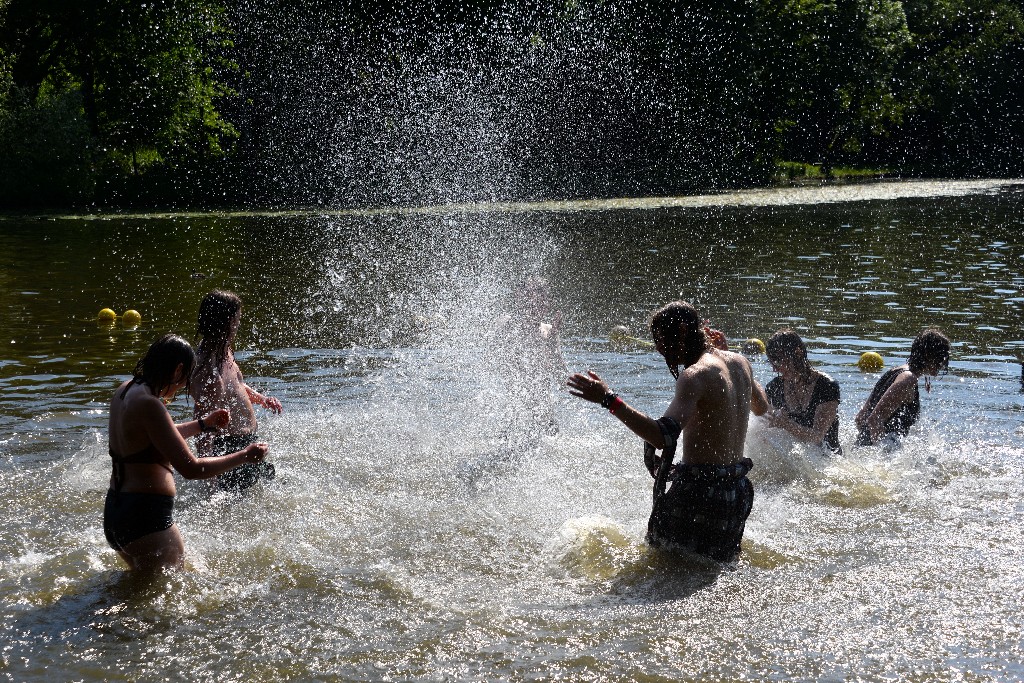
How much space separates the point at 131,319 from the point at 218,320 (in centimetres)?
853

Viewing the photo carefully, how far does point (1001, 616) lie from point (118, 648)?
4.60 meters

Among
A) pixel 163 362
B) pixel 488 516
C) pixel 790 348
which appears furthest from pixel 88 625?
pixel 790 348

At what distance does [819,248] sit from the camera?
23.3m

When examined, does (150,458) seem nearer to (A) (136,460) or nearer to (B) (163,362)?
(A) (136,460)

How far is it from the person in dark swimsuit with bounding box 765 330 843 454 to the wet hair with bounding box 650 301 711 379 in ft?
8.53

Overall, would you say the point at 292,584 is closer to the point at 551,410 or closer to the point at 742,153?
the point at 551,410

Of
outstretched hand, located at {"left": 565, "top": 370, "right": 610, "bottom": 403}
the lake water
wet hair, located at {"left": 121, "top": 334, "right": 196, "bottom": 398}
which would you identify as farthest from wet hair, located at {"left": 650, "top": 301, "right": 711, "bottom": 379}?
wet hair, located at {"left": 121, "top": 334, "right": 196, "bottom": 398}

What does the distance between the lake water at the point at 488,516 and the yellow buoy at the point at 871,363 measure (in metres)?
0.15

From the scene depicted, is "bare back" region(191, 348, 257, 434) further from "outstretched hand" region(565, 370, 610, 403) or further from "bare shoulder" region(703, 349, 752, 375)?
"bare shoulder" region(703, 349, 752, 375)

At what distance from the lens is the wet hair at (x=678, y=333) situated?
19.6 ft

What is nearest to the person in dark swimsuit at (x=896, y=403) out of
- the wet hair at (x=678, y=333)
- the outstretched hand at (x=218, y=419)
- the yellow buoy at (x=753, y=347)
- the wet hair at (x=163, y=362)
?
the wet hair at (x=678, y=333)

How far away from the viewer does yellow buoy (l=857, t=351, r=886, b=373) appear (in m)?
12.2

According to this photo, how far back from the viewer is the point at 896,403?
8.88m

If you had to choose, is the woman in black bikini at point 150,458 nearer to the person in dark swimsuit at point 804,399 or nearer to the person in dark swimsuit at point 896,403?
the person in dark swimsuit at point 804,399
